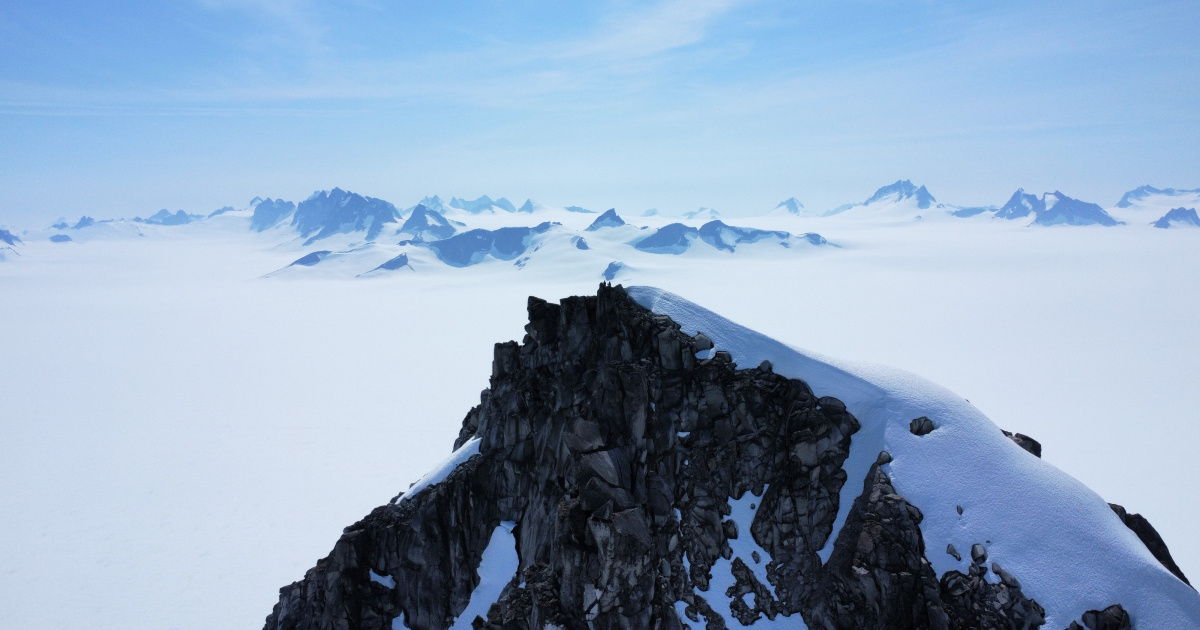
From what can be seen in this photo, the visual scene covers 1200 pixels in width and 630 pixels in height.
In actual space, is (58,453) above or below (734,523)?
below

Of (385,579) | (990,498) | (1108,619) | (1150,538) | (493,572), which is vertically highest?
(990,498)

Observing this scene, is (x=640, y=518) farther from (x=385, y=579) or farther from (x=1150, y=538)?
(x=1150, y=538)

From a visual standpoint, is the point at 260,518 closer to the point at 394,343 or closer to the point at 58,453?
the point at 58,453

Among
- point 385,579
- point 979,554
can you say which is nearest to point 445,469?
point 385,579

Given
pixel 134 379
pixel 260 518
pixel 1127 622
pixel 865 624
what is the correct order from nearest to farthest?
1. pixel 1127 622
2. pixel 865 624
3. pixel 260 518
4. pixel 134 379

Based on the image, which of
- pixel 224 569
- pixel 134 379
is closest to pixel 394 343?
pixel 134 379

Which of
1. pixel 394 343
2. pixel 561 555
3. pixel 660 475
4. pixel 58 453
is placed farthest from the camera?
pixel 394 343

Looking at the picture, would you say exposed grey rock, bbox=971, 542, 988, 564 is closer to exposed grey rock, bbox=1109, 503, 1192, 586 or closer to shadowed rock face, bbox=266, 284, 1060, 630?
shadowed rock face, bbox=266, 284, 1060, 630
